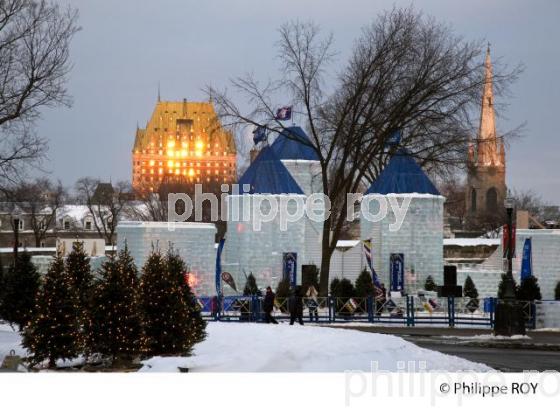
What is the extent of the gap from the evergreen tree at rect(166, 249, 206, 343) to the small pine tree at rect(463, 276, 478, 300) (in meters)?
24.2

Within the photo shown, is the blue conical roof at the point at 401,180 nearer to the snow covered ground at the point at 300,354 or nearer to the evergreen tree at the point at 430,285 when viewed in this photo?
the evergreen tree at the point at 430,285

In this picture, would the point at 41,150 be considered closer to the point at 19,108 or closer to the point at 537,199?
the point at 19,108

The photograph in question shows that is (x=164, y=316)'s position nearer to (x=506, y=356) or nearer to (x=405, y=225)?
(x=506, y=356)

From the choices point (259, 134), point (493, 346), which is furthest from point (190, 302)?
point (259, 134)

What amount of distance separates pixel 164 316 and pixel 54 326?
2.19 m

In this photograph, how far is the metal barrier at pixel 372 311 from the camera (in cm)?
3266

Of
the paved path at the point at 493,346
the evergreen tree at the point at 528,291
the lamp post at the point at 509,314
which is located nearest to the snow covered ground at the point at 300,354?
the paved path at the point at 493,346

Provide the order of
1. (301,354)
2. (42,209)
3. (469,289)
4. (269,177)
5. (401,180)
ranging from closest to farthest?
(301,354)
(469,289)
(401,180)
(269,177)
(42,209)

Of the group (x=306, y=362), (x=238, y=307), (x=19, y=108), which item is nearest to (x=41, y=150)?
(x=19, y=108)

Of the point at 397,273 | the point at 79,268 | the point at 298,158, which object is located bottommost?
the point at 397,273

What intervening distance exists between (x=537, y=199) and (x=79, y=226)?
2306 inches

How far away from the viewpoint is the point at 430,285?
141 ft

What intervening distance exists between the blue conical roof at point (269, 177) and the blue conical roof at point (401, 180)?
14.0 feet

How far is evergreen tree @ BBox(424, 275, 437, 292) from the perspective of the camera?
42.8 meters
